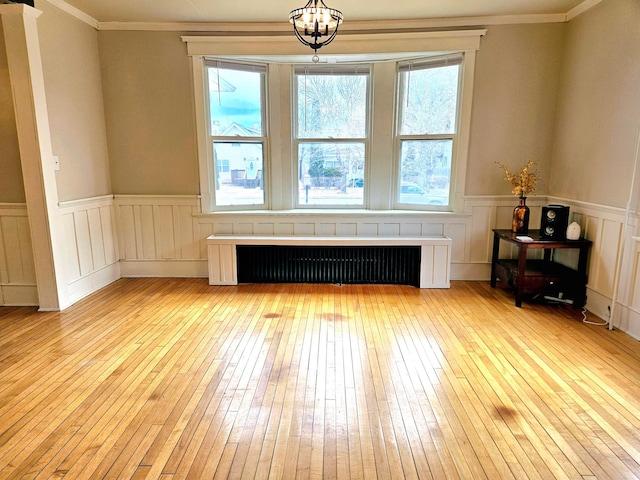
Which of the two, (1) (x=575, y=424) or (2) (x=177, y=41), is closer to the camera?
(1) (x=575, y=424)

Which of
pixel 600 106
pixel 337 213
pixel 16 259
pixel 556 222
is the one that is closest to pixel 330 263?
pixel 337 213

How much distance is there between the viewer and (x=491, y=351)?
9.73ft

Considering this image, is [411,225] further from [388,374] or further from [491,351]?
[388,374]

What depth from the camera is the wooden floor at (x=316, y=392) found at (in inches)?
73.3

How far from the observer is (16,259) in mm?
3777

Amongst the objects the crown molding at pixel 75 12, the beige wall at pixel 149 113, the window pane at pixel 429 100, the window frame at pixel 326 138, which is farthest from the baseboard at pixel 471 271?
the crown molding at pixel 75 12

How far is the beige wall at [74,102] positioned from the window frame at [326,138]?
7.24ft

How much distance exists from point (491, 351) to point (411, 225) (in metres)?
2.03

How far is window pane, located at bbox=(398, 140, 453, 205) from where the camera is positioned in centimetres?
465

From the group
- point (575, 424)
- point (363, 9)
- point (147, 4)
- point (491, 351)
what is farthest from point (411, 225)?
point (147, 4)

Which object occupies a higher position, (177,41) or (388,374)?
(177,41)

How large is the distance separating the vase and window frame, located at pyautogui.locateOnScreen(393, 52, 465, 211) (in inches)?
27.9

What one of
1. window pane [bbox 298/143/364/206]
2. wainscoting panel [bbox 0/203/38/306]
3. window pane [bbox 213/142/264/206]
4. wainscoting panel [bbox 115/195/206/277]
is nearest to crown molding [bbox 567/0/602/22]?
window pane [bbox 298/143/364/206]

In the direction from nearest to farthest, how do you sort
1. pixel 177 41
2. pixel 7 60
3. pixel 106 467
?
pixel 106 467
pixel 7 60
pixel 177 41
